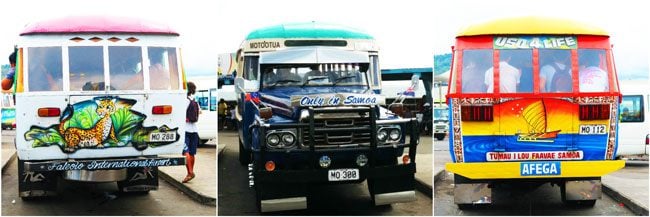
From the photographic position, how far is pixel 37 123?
26.1 ft

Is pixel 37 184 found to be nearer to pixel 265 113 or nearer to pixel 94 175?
pixel 94 175

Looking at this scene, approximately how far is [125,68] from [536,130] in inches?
188

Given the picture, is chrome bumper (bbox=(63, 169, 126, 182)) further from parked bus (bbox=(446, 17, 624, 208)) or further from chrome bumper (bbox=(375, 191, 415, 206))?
parked bus (bbox=(446, 17, 624, 208))

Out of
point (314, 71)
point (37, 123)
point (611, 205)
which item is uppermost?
point (314, 71)

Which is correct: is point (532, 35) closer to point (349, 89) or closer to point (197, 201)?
point (349, 89)

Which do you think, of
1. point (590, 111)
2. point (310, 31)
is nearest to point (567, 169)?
point (590, 111)

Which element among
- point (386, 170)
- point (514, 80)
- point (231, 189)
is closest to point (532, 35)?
point (514, 80)

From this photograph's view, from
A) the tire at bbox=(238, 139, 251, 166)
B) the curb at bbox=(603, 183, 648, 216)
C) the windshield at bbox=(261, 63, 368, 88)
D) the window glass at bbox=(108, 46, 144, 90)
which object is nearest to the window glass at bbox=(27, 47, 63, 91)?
the window glass at bbox=(108, 46, 144, 90)

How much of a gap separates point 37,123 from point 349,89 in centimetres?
381

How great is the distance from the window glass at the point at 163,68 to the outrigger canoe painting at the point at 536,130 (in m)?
3.47

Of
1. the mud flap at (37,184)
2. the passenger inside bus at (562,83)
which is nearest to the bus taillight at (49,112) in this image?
the mud flap at (37,184)

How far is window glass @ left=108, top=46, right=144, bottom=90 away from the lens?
826 centimetres

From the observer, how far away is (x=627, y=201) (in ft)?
29.8

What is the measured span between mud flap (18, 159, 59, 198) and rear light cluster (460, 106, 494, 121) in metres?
5.32
